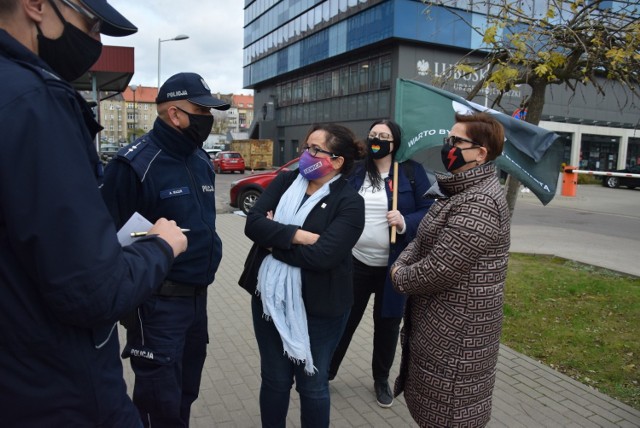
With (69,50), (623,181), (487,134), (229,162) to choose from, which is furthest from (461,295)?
(229,162)

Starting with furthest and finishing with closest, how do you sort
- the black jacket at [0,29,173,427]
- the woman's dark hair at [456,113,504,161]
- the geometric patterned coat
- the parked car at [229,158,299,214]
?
the parked car at [229,158,299,214] → the woman's dark hair at [456,113,504,161] → the geometric patterned coat → the black jacket at [0,29,173,427]

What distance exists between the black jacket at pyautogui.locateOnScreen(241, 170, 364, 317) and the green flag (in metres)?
1.26

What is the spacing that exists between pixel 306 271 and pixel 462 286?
831 millimetres

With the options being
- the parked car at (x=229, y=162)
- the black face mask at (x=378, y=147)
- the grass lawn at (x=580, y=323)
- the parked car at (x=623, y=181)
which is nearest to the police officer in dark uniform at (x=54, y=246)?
the black face mask at (x=378, y=147)

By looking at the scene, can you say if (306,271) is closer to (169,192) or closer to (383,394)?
(169,192)

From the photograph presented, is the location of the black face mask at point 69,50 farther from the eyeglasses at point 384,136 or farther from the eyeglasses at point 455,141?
the eyeglasses at point 384,136

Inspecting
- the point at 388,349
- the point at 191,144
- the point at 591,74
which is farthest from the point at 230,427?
the point at 591,74

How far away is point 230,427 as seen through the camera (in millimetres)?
3330

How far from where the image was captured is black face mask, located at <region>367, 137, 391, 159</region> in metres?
3.65

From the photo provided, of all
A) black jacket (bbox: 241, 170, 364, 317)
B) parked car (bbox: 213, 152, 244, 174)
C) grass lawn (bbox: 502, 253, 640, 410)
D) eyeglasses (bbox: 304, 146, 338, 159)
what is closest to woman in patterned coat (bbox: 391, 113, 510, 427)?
black jacket (bbox: 241, 170, 364, 317)

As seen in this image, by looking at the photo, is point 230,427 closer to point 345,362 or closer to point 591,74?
point 345,362

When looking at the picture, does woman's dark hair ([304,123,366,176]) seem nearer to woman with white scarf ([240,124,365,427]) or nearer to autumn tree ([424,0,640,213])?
woman with white scarf ([240,124,365,427])

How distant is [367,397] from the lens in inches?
150

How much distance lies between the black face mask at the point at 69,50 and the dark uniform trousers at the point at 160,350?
1.29m
